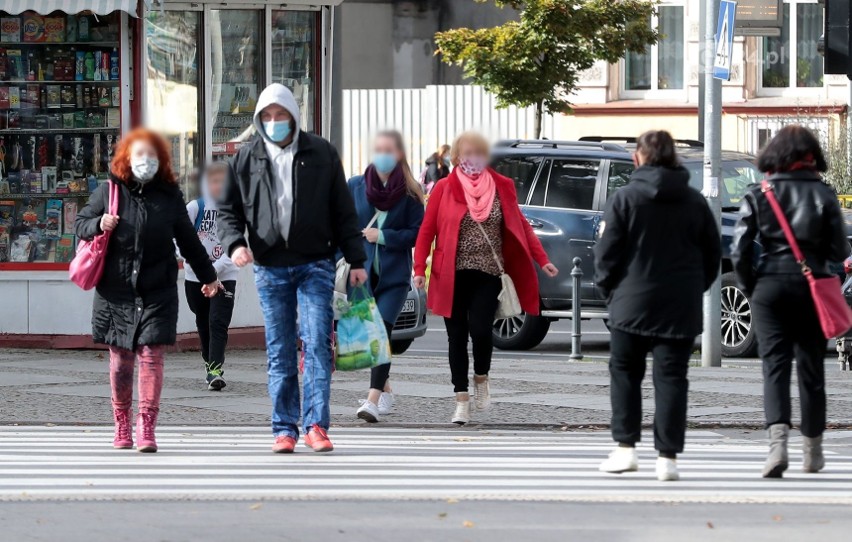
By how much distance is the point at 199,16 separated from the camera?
50.6 ft

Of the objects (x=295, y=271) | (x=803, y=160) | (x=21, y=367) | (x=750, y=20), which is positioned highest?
(x=750, y=20)

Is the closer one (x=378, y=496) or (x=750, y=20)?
(x=378, y=496)

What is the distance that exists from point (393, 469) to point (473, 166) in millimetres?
2419

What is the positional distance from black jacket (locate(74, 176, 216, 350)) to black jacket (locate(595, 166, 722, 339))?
7.82 ft

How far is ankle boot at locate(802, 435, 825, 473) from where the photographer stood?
8328 millimetres

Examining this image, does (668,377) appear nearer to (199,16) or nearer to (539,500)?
(539,500)

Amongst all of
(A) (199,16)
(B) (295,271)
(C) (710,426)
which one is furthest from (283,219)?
(A) (199,16)

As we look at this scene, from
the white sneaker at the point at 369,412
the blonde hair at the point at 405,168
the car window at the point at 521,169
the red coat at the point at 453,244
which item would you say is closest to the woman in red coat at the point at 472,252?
the red coat at the point at 453,244

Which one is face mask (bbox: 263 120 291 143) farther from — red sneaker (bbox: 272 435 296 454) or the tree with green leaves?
the tree with green leaves

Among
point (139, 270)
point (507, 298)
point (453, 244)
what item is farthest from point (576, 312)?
point (139, 270)

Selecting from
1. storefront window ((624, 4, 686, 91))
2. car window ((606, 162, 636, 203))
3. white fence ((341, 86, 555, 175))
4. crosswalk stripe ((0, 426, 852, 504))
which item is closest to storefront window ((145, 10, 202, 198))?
car window ((606, 162, 636, 203))

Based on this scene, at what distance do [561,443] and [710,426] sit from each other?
1347mm

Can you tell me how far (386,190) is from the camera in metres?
10.3

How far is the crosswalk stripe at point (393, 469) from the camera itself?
7.70 metres
